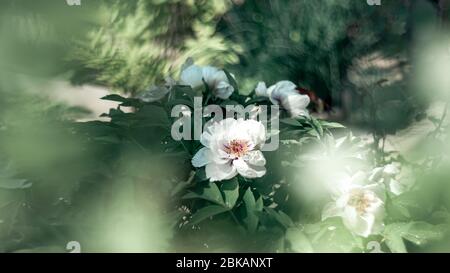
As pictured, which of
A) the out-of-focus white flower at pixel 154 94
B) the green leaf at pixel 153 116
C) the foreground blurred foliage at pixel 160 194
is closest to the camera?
the foreground blurred foliage at pixel 160 194

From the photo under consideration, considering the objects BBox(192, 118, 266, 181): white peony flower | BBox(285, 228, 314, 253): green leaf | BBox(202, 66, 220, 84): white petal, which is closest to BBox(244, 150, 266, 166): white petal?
BBox(192, 118, 266, 181): white peony flower

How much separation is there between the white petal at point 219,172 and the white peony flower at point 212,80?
21 centimetres

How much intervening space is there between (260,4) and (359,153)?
1.85 m

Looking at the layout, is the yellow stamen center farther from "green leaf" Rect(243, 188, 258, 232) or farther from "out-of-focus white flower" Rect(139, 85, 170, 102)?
"out-of-focus white flower" Rect(139, 85, 170, 102)

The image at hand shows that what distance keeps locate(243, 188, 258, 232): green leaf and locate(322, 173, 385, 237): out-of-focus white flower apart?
0.12 metres

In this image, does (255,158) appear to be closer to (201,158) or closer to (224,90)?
(201,158)

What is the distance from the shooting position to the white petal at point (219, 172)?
3.46 feet

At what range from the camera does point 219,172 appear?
1.06m

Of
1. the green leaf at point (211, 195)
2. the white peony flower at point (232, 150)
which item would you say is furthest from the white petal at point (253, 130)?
the green leaf at point (211, 195)

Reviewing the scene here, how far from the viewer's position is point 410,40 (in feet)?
9.59

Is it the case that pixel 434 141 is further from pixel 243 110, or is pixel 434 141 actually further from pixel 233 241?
pixel 233 241

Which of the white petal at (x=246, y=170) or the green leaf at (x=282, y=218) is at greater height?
the white petal at (x=246, y=170)

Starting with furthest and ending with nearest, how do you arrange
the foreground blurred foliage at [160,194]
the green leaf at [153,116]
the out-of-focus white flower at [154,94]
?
the out-of-focus white flower at [154,94] < the green leaf at [153,116] < the foreground blurred foliage at [160,194]

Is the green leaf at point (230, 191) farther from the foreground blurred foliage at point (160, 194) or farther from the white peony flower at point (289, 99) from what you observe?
the white peony flower at point (289, 99)
